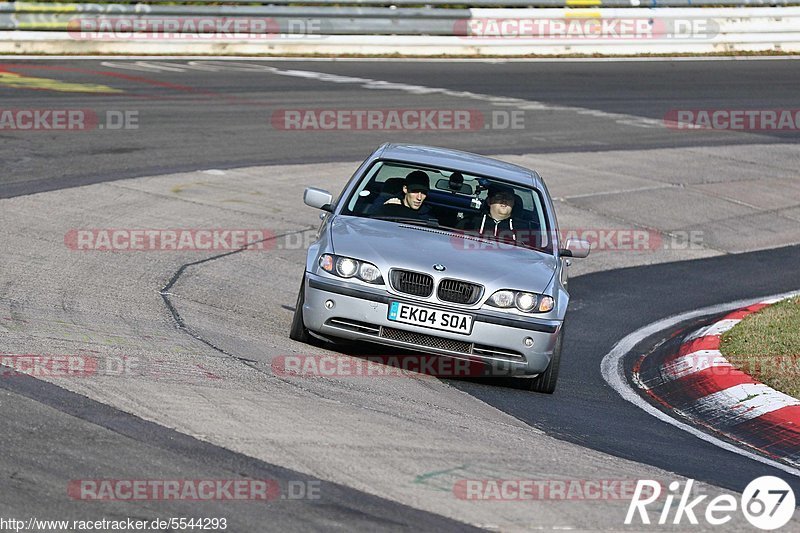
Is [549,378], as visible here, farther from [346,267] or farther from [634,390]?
[346,267]

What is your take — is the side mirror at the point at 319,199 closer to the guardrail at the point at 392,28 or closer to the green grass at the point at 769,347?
the green grass at the point at 769,347

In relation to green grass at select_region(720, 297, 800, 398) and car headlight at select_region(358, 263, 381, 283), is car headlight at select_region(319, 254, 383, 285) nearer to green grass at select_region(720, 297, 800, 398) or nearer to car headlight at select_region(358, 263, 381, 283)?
car headlight at select_region(358, 263, 381, 283)

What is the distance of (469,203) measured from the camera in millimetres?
9539

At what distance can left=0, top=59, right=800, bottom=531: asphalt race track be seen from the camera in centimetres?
561

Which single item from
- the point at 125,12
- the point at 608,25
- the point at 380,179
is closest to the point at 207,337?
the point at 380,179

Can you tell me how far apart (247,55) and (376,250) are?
57.9ft

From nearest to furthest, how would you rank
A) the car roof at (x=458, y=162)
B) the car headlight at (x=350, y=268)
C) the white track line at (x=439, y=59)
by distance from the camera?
the car headlight at (x=350, y=268)
the car roof at (x=458, y=162)
the white track line at (x=439, y=59)

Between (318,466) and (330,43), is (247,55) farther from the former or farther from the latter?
(318,466)

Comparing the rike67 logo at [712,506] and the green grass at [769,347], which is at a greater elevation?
the rike67 logo at [712,506]

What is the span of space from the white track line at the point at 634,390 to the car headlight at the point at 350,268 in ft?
6.73

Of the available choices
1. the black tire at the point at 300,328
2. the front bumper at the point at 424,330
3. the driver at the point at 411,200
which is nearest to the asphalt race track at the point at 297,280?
the black tire at the point at 300,328

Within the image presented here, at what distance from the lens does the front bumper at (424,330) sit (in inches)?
316

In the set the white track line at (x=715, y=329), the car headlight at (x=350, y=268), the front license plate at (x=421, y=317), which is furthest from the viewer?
the white track line at (x=715, y=329)

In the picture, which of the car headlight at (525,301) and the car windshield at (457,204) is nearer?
the car headlight at (525,301)
